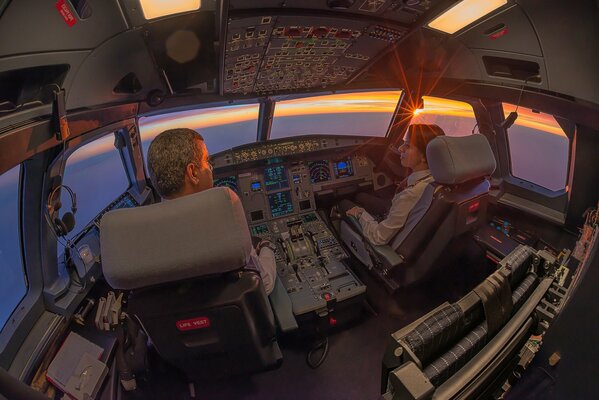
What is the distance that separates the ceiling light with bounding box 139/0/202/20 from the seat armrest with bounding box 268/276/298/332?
1.64 metres

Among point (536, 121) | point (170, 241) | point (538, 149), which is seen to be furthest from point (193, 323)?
point (538, 149)

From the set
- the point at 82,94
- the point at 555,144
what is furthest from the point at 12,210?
the point at 555,144

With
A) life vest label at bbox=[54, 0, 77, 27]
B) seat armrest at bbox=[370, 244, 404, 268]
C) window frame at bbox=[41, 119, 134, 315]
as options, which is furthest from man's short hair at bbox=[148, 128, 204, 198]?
seat armrest at bbox=[370, 244, 404, 268]

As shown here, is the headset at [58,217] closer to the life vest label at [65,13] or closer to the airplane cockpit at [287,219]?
the airplane cockpit at [287,219]

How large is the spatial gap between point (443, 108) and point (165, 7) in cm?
341

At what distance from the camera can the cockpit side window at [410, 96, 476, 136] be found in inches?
130

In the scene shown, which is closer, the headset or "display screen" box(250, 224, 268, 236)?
the headset

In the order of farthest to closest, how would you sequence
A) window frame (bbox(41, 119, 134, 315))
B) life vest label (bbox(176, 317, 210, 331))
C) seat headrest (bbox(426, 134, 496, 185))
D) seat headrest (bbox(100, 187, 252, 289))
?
seat headrest (bbox(426, 134, 496, 185))
window frame (bbox(41, 119, 134, 315))
life vest label (bbox(176, 317, 210, 331))
seat headrest (bbox(100, 187, 252, 289))

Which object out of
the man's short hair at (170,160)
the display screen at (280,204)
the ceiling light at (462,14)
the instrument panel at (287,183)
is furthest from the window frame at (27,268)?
the ceiling light at (462,14)

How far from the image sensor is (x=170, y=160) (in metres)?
1.17

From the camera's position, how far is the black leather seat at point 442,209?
182 cm

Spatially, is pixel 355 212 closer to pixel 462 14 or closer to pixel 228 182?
pixel 228 182

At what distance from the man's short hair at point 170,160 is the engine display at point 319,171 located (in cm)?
236

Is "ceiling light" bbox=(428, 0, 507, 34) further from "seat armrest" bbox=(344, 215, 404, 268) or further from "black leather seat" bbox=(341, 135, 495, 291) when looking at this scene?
"seat armrest" bbox=(344, 215, 404, 268)
